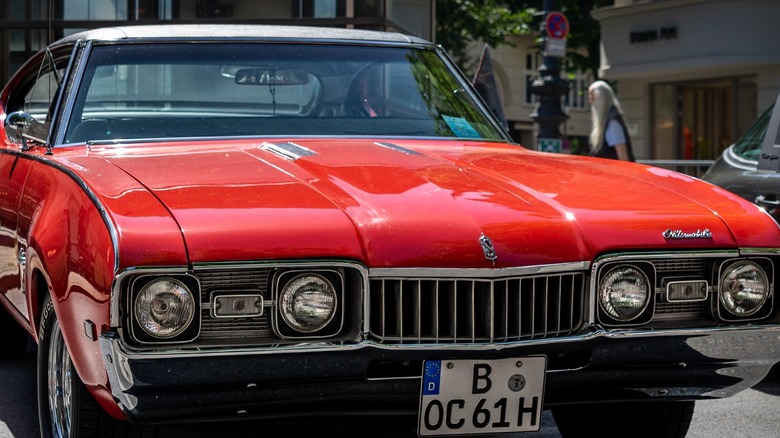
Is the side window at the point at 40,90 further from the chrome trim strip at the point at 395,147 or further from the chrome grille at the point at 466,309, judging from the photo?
the chrome grille at the point at 466,309

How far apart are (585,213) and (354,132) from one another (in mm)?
1503

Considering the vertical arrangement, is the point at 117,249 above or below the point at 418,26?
below

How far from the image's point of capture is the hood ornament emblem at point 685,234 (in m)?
4.11

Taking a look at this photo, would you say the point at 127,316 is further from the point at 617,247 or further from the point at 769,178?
the point at 769,178

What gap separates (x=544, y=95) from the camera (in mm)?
17234

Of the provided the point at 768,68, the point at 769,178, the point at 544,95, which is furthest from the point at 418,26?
the point at 769,178

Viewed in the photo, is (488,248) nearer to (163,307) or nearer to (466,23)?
(163,307)

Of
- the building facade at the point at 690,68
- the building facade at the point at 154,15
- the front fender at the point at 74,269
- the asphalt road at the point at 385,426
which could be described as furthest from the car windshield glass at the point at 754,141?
the building facade at the point at 690,68

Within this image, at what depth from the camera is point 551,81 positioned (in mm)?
17016

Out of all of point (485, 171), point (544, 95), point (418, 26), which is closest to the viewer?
point (485, 171)

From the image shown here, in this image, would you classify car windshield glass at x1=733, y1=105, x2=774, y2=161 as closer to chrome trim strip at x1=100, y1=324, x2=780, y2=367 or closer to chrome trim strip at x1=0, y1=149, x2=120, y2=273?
chrome trim strip at x1=100, y1=324, x2=780, y2=367

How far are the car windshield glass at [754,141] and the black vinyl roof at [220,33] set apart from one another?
2.48m

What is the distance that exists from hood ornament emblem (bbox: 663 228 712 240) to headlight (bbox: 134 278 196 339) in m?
1.36

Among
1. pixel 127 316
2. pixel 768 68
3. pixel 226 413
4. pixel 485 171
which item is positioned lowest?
pixel 226 413
